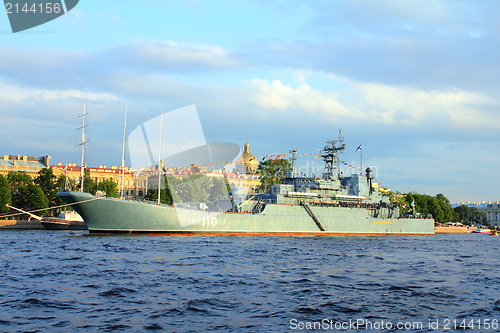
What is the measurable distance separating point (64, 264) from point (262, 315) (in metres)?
13.2

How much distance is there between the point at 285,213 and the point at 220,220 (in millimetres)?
8383

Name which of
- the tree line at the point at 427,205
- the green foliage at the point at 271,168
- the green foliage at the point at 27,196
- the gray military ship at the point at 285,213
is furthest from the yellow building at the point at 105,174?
the gray military ship at the point at 285,213

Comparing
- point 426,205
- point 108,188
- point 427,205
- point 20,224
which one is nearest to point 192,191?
point 108,188

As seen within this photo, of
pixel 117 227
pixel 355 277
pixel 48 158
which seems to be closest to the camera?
pixel 355 277

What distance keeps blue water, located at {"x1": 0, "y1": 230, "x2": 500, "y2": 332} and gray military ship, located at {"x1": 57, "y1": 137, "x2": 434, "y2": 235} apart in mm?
13727

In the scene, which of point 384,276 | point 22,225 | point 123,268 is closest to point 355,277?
point 384,276

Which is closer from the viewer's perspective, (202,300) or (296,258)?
(202,300)

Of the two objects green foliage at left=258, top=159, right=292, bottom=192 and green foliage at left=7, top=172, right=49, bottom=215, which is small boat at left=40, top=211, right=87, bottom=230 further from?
green foliage at left=258, top=159, right=292, bottom=192

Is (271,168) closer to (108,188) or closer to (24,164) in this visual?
(108,188)

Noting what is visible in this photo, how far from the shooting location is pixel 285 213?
166ft

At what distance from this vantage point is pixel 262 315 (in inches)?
522

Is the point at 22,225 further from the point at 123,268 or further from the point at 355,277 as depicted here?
the point at 355,277

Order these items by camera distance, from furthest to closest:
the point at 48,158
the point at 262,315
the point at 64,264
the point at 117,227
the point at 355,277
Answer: the point at 48,158 < the point at 117,227 < the point at 64,264 < the point at 355,277 < the point at 262,315

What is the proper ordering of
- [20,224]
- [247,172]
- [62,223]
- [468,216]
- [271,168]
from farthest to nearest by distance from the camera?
[468,216] < [247,172] < [271,168] < [20,224] < [62,223]
